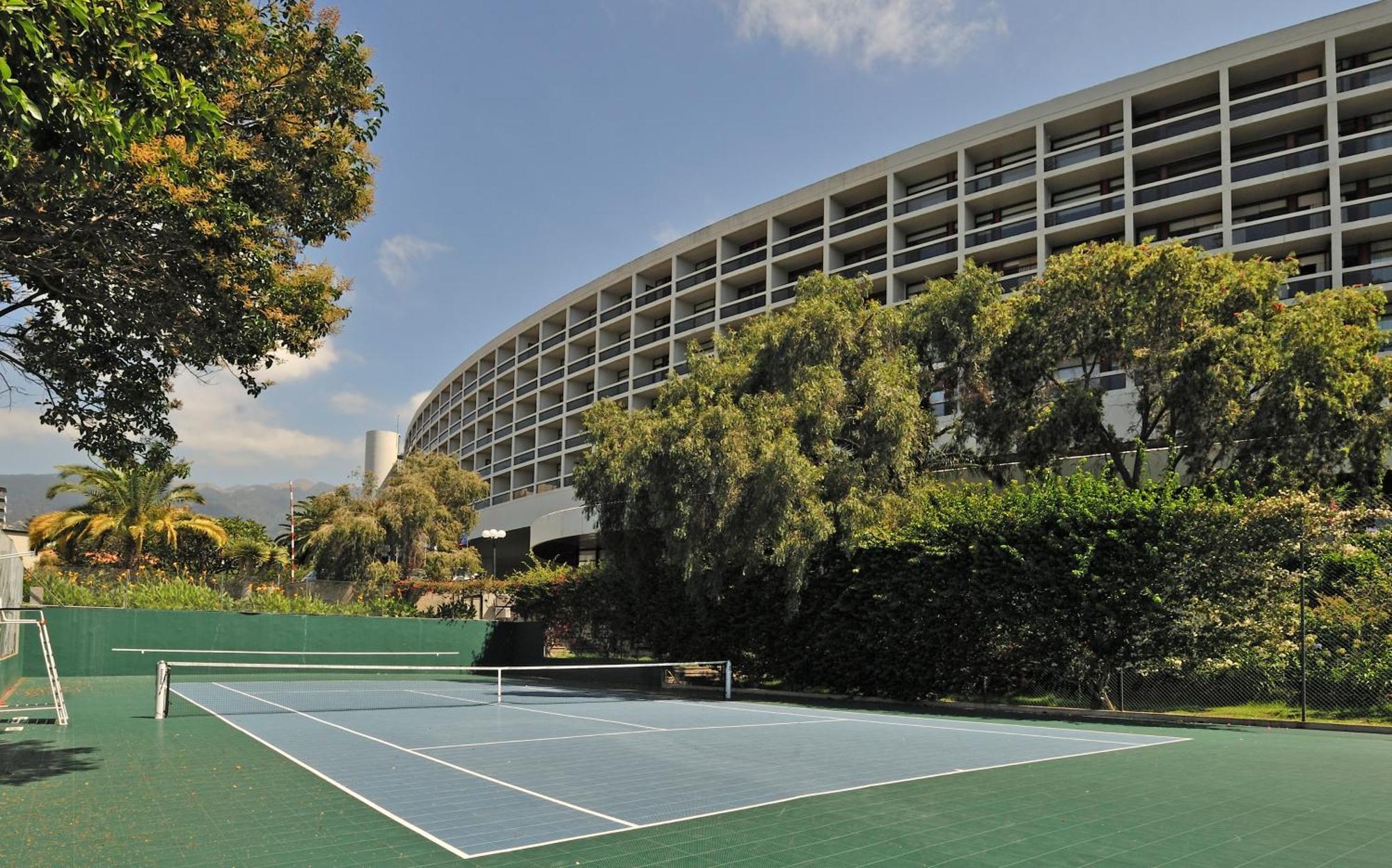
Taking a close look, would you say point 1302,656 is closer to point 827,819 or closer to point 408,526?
point 827,819

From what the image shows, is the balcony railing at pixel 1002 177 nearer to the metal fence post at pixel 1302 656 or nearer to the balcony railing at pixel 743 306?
the balcony railing at pixel 743 306

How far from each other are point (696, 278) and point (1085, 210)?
911 inches

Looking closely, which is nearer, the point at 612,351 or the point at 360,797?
the point at 360,797

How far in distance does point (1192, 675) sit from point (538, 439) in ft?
176

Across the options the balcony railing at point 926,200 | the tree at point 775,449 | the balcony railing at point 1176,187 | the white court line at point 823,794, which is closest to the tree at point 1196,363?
the tree at point 775,449

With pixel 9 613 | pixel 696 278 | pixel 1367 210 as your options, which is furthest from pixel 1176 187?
pixel 9 613

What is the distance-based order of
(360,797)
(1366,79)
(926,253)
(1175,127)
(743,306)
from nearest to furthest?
(360,797) → (1366,79) → (1175,127) → (926,253) → (743,306)

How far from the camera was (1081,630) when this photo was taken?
1888 centimetres

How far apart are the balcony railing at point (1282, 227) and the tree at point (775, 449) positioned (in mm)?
19099

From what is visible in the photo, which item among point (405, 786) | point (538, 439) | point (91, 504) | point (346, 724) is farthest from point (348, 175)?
point (538, 439)

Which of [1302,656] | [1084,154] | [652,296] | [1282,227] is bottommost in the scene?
[1302,656]

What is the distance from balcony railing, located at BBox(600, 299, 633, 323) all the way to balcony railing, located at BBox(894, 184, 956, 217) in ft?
65.6

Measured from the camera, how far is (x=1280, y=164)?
36406mm

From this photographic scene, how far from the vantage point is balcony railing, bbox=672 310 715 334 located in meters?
54.9
